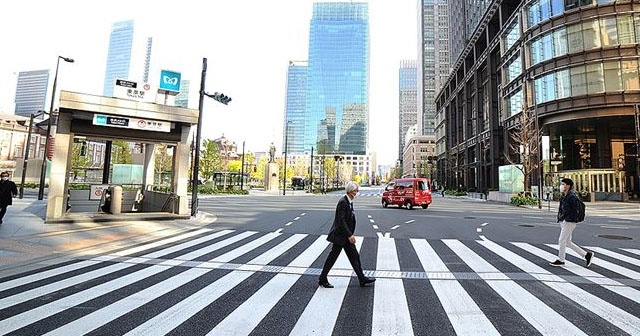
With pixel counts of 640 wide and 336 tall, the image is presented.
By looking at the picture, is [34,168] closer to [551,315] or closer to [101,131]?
[101,131]

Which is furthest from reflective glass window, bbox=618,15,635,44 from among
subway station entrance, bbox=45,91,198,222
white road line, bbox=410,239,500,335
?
subway station entrance, bbox=45,91,198,222

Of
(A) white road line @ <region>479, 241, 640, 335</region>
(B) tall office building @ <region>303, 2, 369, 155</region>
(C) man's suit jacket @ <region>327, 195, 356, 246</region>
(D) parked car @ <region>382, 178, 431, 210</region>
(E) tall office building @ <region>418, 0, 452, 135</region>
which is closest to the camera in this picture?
(A) white road line @ <region>479, 241, 640, 335</region>

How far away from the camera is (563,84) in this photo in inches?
1359

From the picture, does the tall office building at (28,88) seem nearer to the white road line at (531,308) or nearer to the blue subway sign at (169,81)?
the blue subway sign at (169,81)

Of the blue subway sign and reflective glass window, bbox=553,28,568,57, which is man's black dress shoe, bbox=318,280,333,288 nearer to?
the blue subway sign

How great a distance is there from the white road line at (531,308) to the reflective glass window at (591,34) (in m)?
38.1

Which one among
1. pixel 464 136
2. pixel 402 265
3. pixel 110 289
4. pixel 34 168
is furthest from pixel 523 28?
pixel 34 168

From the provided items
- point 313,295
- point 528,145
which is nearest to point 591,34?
point 528,145

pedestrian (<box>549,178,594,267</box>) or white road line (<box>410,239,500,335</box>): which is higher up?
pedestrian (<box>549,178,594,267</box>)

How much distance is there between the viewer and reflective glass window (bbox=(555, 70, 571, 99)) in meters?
34.2

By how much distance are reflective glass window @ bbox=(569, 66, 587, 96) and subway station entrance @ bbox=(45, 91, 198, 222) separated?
123 ft

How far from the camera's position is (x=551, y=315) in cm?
436

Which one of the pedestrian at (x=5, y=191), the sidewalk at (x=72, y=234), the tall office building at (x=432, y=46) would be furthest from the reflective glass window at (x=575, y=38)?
the tall office building at (x=432, y=46)

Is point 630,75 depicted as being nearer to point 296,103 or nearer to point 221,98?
point 221,98
